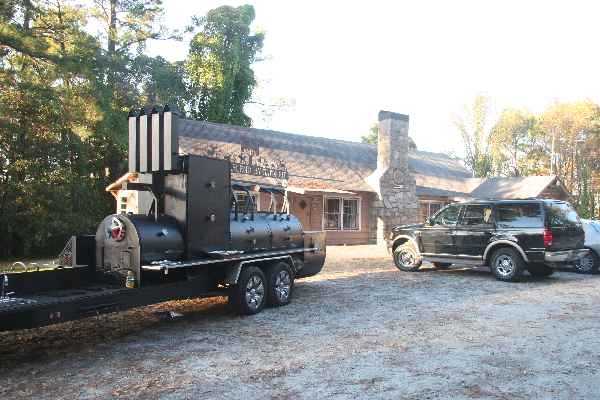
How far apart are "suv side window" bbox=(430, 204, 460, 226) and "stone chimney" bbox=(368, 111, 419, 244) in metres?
9.12

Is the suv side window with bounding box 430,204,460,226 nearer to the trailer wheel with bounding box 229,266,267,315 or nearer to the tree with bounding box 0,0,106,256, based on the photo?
the trailer wheel with bounding box 229,266,267,315

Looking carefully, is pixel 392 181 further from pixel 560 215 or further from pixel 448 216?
pixel 560 215

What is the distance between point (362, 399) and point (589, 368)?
8.53ft

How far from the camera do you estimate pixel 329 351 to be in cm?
614

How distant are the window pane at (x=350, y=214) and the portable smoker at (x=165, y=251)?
570 inches

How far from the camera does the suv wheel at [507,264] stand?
11.6m

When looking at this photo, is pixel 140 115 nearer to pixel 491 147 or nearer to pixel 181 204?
pixel 181 204

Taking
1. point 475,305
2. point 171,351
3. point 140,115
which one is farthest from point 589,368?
point 140,115

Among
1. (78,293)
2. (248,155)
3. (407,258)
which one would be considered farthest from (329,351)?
(248,155)

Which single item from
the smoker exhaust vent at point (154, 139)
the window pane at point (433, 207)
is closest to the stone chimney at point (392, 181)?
the window pane at point (433, 207)

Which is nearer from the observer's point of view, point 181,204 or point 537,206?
point 181,204

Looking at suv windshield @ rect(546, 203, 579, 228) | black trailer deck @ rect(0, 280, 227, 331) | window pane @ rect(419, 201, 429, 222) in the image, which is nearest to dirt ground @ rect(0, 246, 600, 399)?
black trailer deck @ rect(0, 280, 227, 331)

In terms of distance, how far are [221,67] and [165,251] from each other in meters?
24.0

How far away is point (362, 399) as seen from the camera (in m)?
4.61
